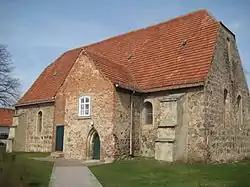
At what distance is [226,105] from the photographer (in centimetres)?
2136

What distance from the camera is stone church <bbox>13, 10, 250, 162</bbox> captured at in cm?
1872

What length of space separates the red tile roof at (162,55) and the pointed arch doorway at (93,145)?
3.90m

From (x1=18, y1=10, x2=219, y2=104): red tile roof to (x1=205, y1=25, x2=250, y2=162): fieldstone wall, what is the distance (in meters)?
0.93

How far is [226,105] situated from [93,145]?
9.34 meters

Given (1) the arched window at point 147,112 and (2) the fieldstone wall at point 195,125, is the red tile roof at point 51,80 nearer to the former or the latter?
(1) the arched window at point 147,112

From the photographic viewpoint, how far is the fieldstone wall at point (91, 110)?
1981 cm

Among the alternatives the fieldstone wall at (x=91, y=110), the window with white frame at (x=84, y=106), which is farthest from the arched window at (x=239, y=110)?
the window with white frame at (x=84, y=106)

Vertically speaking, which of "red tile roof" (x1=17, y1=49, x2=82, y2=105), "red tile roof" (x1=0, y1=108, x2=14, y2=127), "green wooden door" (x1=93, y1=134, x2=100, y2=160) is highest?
"red tile roof" (x1=17, y1=49, x2=82, y2=105)

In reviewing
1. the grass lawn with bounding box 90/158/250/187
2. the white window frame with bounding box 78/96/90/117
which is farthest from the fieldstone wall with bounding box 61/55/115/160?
the grass lawn with bounding box 90/158/250/187

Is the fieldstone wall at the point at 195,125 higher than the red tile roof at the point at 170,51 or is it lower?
lower

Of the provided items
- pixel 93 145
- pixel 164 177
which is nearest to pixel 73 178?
pixel 164 177

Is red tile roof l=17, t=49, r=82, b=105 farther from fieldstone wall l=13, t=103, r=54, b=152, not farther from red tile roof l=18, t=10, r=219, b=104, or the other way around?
fieldstone wall l=13, t=103, r=54, b=152

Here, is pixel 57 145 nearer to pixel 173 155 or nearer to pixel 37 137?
pixel 37 137

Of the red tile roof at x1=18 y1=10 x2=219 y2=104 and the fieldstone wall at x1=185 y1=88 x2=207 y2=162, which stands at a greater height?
the red tile roof at x1=18 y1=10 x2=219 y2=104
